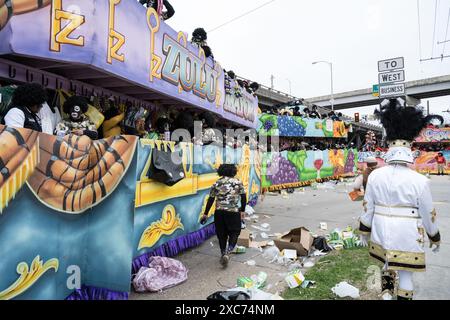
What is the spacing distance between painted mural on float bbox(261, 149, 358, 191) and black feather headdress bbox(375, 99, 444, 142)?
9689 millimetres

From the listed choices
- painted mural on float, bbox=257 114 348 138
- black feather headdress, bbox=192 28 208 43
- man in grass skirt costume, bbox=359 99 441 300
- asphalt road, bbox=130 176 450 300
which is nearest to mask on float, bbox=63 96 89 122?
asphalt road, bbox=130 176 450 300

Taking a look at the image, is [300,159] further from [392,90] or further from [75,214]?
[75,214]

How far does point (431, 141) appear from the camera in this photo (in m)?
33.6

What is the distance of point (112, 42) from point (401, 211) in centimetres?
411

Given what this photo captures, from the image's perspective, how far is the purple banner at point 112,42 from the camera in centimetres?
384

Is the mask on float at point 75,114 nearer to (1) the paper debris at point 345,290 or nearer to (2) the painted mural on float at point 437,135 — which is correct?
(1) the paper debris at point 345,290

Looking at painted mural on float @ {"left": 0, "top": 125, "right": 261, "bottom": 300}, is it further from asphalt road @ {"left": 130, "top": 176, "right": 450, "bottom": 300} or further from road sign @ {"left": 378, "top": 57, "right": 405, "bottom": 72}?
road sign @ {"left": 378, "top": 57, "right": 405, "bottom": 72}

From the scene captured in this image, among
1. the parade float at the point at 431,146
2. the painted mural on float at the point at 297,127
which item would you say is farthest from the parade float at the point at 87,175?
the parade float at the point at 431,146

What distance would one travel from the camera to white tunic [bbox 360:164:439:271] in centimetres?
315

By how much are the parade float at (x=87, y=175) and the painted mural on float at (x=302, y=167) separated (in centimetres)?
784

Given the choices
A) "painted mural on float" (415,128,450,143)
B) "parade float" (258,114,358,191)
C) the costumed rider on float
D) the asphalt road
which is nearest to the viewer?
the asphalt road

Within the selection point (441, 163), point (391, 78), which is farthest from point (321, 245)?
point (441, 163)

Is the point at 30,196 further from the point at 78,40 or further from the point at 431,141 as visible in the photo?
the point at 431,141

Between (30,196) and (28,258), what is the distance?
20.9 inches
